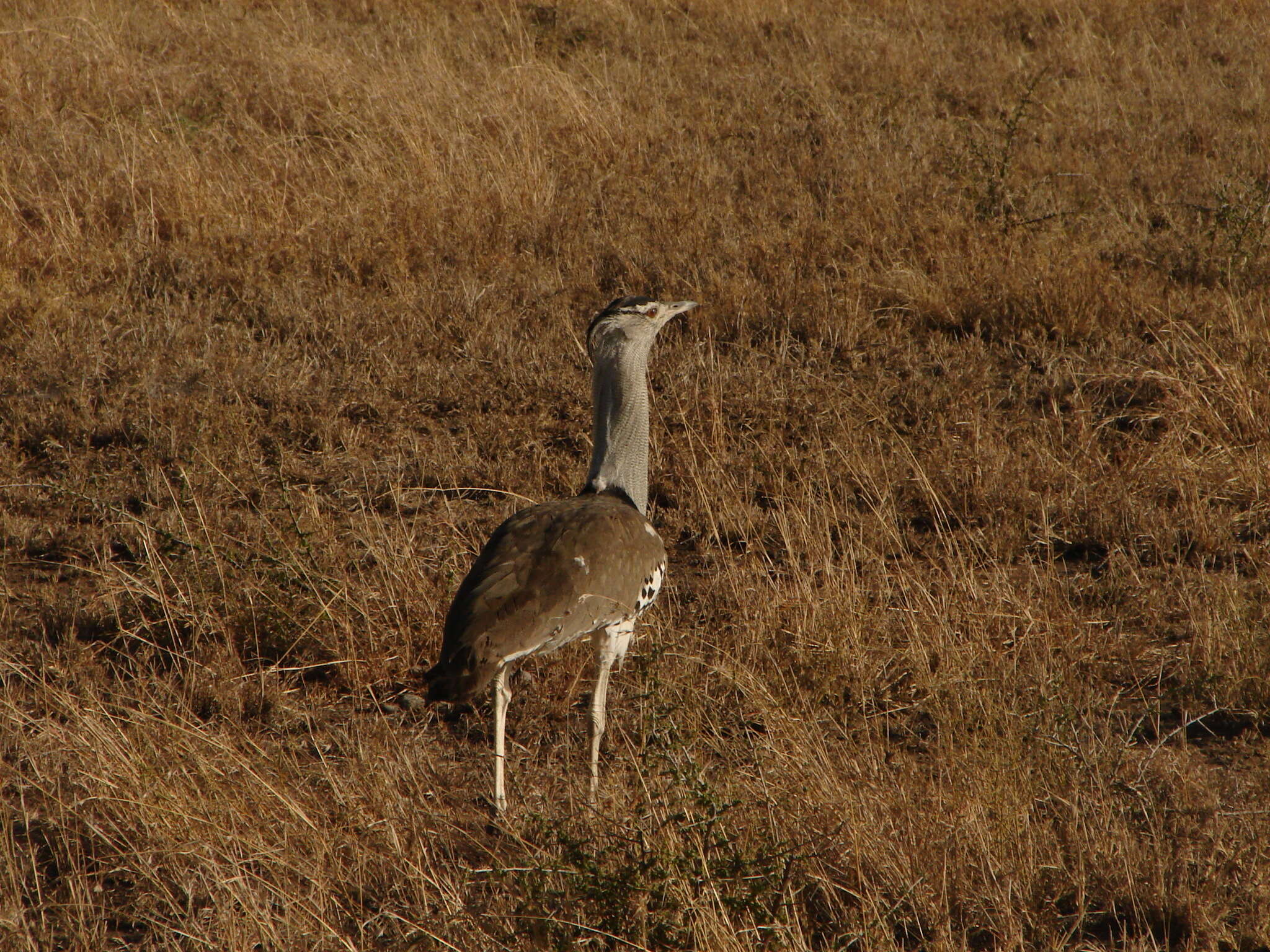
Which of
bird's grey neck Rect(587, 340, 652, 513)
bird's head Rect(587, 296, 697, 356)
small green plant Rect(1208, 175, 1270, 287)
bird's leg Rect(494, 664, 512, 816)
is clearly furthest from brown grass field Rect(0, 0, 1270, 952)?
bird's head Rect(587, 296, 697, 356)

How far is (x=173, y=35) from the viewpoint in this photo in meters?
9.80

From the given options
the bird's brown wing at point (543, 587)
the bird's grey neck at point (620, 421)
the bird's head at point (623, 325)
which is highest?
the bird's head at point (623, 325)

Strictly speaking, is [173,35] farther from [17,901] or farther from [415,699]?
[17,901]

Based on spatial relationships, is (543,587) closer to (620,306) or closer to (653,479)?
(620,306)

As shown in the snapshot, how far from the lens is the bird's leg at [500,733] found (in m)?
3.46

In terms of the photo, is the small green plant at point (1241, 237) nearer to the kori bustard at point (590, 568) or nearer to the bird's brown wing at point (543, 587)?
the kori bustard at point (590, 568)

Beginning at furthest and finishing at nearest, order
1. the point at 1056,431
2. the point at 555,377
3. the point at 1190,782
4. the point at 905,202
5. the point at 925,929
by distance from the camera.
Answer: the point at 905,202
the point at 555,377
the point at 1056,431
the point at 1190,782
the point at 925,929

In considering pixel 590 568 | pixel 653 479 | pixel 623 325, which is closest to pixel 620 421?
pixel 623 325

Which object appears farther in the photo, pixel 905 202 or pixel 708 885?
pixel 905 202

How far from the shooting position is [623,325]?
4.16 metres

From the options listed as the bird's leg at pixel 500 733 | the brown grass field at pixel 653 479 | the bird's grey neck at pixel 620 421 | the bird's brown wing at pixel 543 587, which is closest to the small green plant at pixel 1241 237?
the brown grass field at pixel 653 479

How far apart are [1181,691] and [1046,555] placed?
100 centimetres

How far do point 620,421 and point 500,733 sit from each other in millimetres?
1163

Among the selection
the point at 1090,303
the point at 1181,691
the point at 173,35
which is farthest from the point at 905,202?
the point at 173,35
